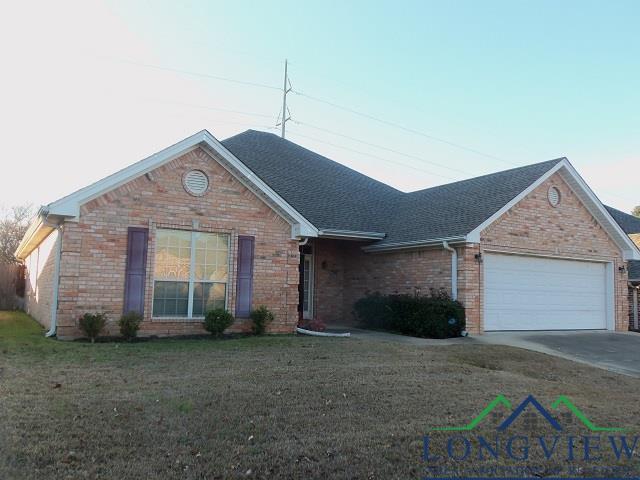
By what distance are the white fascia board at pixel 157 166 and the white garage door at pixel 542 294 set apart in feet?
18.2

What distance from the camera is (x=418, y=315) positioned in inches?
563

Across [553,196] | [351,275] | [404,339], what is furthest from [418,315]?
[553,196]

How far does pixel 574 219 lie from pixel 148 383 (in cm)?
1439

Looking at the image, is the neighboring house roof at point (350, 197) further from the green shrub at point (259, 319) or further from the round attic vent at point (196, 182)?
the green shrub at point (259, 319)

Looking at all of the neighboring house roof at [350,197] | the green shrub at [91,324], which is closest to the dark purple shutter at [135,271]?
the green shrub at [91,324]

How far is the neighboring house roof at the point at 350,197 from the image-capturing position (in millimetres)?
12289

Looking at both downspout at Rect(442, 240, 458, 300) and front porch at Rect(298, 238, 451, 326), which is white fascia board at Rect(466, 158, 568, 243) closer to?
downspout at Rect(442, 240, 458, 300)

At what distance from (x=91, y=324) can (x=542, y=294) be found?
489 inches

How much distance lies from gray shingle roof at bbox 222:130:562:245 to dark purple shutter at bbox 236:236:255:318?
234cm

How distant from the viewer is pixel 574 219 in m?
17.0

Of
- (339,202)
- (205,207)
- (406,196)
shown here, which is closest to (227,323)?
(205,207)

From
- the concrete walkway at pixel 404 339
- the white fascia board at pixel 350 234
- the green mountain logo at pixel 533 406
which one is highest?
the white fascia board at pixel 350 234

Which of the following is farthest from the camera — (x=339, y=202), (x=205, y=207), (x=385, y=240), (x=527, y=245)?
(x=339, y=202)

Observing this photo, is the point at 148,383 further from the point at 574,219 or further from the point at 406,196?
the point at 406,196
